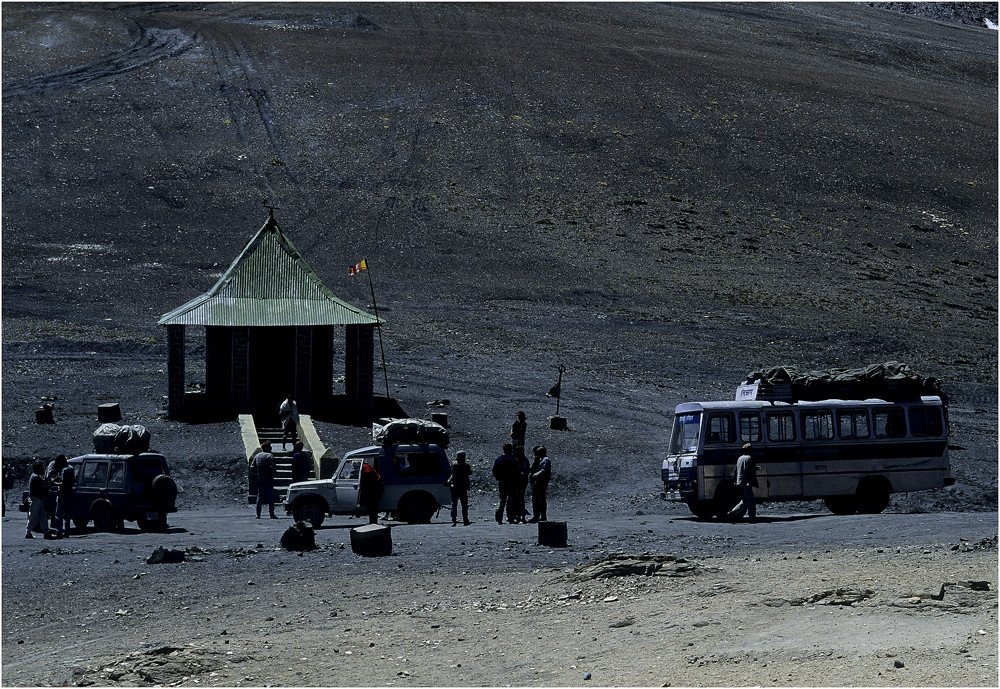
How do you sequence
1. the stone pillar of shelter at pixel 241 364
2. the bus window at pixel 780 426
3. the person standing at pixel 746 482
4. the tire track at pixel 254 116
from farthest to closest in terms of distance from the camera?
the tire track at pixel 254 116, the stone pillar of shelter at pixel 241 364, the bus window at pixel 780 426, the person standing at pixel 746 482

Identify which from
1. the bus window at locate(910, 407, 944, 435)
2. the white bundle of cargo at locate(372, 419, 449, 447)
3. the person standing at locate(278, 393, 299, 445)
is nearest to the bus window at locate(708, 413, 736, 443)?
the bus window at locate(910, 407, 944, 435)

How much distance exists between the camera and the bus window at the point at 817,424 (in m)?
26.5

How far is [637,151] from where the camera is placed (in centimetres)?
8050

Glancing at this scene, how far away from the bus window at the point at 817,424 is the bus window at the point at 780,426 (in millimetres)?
251

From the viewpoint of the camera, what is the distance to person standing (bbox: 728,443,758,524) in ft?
77.7

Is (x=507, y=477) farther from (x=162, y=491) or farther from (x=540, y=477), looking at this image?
(x=162, y=491)

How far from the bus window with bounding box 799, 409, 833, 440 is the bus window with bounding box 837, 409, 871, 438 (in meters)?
0.24

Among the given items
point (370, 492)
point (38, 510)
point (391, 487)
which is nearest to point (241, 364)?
point (391, 487)

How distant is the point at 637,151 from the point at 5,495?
5617 cm

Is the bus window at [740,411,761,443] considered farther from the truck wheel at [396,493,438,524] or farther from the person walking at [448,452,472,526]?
the truck wheel at [396,493,438,524]

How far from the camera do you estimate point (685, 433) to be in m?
26.2

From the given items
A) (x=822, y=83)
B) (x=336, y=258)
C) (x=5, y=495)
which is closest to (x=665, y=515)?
(x=5, y=495)

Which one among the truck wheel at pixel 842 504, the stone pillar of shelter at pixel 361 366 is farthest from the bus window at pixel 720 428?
the stone pillar of shelter at pixel 361 366

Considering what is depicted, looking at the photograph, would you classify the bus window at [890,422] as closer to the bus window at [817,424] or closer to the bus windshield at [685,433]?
Result: the bus window at [817,424]
